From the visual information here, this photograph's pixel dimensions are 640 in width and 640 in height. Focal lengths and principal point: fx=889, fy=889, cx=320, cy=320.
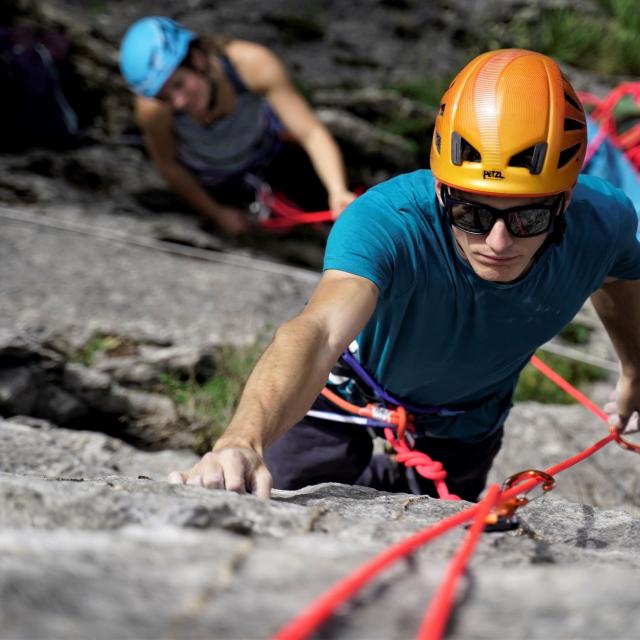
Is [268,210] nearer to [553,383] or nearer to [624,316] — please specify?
[553,383]

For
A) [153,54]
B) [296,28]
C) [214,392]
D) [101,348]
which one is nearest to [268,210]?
[153,54]

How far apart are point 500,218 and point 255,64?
340 centimetres

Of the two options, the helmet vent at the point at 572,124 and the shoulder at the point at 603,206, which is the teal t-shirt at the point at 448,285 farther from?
the helmet vent at the point at 572,124

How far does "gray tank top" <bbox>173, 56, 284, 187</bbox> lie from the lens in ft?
17.8

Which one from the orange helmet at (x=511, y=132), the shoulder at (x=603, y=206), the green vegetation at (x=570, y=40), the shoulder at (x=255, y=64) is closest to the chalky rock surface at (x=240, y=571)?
the orange helmet at (x=511, y=132)

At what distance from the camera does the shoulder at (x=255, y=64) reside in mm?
5172

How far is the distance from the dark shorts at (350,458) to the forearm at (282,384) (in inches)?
35.7

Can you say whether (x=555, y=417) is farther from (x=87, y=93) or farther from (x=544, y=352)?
(x=87, y=93)

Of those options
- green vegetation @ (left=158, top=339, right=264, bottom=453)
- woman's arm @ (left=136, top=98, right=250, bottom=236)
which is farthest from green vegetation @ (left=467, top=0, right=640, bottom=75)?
green vegetation @ (left=158, top=339, right=264, bottom=453)

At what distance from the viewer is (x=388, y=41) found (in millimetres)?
8195

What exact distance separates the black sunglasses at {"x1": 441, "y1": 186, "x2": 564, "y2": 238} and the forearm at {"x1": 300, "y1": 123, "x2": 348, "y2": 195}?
2401 millimetres

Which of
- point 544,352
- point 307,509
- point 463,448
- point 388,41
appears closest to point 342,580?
point 307,509

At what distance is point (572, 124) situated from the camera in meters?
2.22

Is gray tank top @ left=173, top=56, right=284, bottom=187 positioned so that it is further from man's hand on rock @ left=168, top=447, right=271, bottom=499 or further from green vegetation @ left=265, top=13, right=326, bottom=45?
man's hand on rock @ left=168, top=447, right=271, bottom=499
